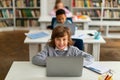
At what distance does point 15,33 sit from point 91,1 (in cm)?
220

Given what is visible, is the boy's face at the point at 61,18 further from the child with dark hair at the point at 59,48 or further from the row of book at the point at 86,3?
the row of book at the point at 86,3

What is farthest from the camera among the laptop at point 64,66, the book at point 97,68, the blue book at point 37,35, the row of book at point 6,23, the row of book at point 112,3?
the row of book at point 6,23

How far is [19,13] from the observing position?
7.21m

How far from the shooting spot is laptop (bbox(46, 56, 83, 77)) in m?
2.15

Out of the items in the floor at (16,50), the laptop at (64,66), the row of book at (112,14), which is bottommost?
the floor at (16,50)

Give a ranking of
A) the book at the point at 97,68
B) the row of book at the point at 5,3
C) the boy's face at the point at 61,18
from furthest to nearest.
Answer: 1. the row of book at the point at 5,3
2. the boy's face at the point at 61,18
3. the book at the point at 97,68

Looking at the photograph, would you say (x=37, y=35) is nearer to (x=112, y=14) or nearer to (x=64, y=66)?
(x=64, y=66)

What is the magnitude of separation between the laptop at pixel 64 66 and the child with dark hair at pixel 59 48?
1.03 ft

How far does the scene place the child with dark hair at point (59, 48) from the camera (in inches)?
102

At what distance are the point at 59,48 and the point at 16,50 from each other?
291cm

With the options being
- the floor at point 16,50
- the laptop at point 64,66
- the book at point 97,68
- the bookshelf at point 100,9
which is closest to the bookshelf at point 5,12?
the floor at point 16,50

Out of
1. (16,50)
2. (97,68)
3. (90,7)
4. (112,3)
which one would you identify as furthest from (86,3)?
(97,68)

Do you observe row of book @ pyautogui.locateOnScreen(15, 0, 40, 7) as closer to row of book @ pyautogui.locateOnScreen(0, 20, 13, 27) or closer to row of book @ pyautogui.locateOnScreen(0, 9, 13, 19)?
row of book @ pyautogui.locateOnScreen(0, 9, 13, 19)

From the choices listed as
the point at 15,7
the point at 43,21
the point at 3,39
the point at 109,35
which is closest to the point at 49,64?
the point at 43,21
